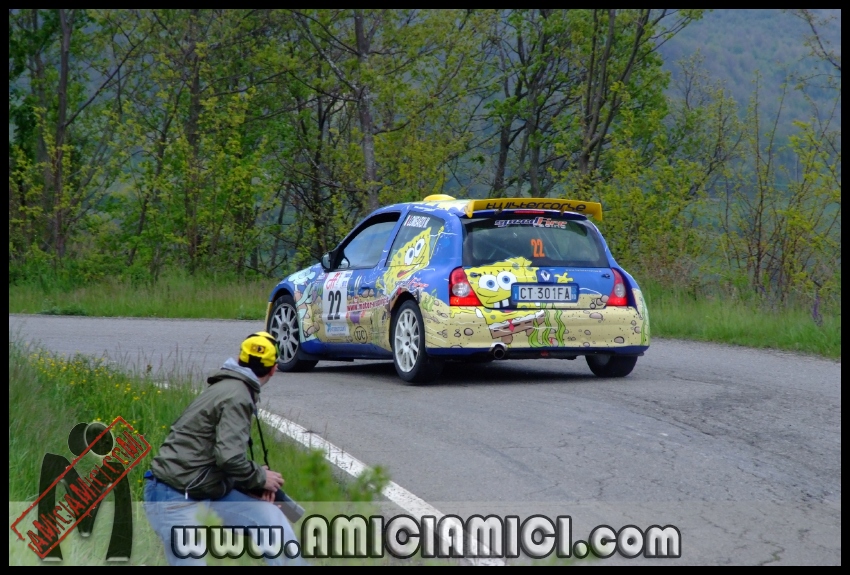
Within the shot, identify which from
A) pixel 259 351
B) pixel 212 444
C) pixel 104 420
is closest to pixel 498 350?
pixel 104 420

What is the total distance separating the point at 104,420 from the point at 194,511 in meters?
3.04

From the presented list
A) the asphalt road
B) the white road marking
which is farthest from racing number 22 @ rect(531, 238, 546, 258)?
the white road marking

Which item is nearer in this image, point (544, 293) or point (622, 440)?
point (622, 440)

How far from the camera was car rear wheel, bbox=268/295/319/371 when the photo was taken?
11953 millimetres

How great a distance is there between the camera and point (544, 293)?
1015 centimetres

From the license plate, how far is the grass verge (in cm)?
300

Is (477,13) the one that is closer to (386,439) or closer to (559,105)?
(559,105)

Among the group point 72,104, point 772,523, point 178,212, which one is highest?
point 72,104

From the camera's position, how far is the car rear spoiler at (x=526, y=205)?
10.4m

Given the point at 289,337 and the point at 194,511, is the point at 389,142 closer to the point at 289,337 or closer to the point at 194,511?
the point at 289,337

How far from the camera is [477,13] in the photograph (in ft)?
88.6

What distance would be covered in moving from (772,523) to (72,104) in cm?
3049

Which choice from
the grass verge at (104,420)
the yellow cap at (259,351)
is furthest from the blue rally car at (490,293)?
the yellow cap at (259,351)
